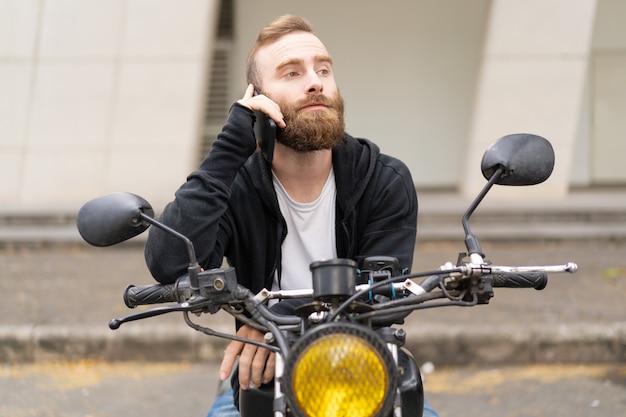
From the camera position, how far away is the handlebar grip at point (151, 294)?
6.46 ft

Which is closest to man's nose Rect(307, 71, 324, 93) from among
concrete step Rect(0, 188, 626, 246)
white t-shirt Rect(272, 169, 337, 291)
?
white t-shirt Rect(272, 169, 337, 291)

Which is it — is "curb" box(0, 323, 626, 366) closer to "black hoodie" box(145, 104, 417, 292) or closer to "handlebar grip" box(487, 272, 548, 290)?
"black hoodie" box(145, 104, 417, 292)

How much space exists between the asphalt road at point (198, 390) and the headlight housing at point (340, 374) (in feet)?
10.5

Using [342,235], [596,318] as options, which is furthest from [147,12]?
[342,235]

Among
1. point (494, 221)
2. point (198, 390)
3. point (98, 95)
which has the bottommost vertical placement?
point (198, 390)

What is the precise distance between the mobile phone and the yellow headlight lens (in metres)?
0.94

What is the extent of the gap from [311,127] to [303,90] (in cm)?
13

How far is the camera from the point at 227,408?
2471 millimetres

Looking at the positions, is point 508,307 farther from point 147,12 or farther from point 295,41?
point 147,12

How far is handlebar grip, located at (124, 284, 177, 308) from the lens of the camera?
1.97 metres

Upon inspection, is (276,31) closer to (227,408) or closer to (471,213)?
(471,213)

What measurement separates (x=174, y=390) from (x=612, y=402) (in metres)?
2.59

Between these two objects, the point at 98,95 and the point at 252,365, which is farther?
the point at 98,95

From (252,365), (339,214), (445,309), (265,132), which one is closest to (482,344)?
(445,309)
